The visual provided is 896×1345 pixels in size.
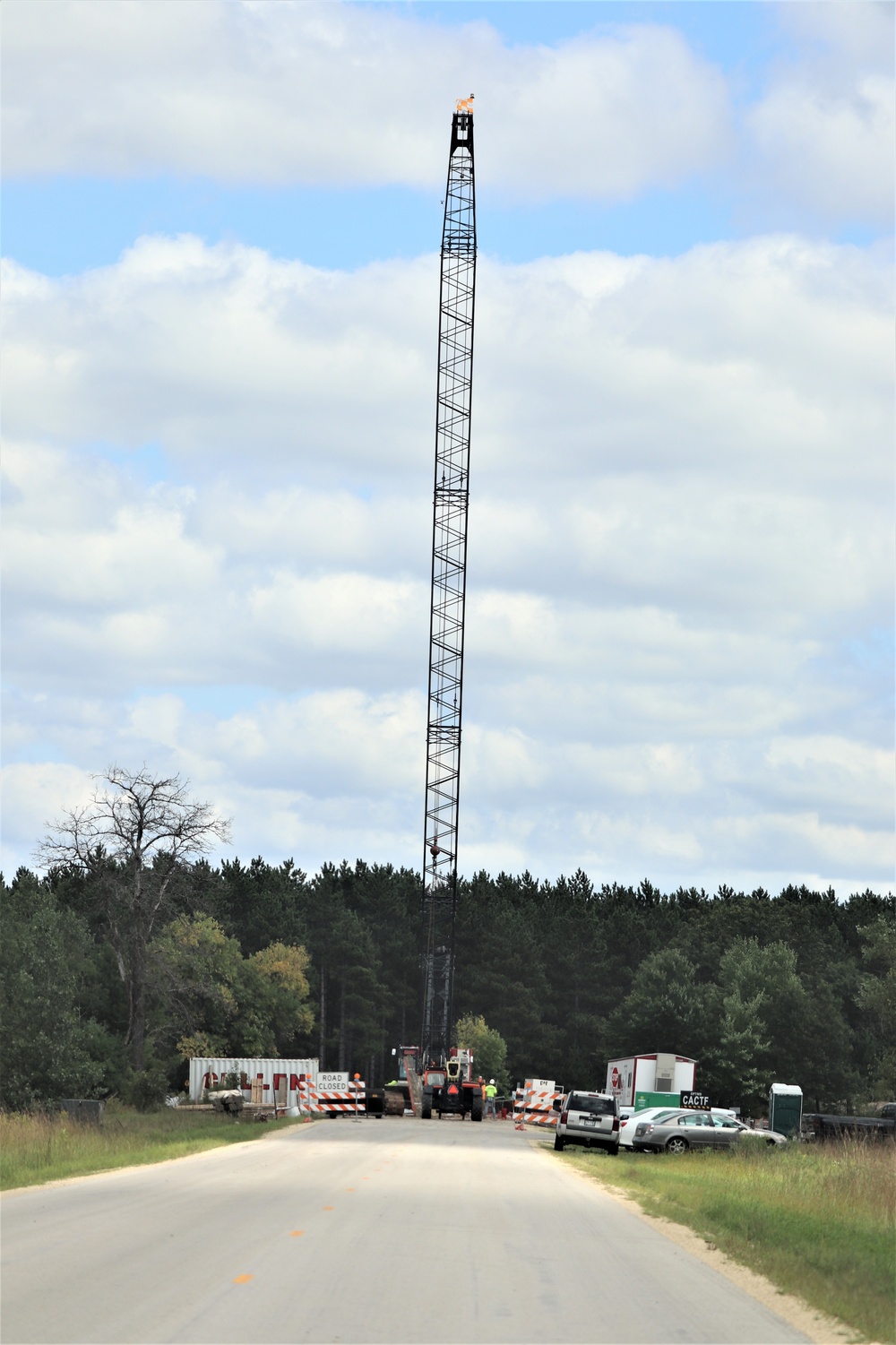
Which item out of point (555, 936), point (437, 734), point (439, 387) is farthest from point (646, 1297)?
point (555, 936)

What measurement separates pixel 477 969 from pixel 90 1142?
102 metres

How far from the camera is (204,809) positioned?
61938mm

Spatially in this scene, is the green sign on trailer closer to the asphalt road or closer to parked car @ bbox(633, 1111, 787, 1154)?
parked car @ bbox(633, 1111, 787, 1154)

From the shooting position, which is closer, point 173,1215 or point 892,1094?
point 173,1215

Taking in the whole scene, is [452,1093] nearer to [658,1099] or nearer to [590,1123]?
[658,1099]

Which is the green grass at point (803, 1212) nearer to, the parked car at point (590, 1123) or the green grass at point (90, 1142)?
the parked car at point (590, 1123)

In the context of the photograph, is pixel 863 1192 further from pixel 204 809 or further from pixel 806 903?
pixel 806 903

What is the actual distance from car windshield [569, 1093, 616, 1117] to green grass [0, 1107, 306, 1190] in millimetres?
8884

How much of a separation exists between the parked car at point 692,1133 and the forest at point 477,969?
76.8 ft

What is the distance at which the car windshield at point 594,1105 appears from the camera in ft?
144

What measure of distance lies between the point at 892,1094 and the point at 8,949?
54.2 metres

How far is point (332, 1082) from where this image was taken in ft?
217

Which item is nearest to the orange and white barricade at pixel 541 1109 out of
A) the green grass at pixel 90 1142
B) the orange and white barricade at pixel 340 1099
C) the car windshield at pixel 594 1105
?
the orange and white barricade at pixel 340 1099

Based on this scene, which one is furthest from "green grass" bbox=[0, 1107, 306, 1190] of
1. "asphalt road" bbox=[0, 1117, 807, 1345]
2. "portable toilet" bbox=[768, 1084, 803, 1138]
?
"portable toilet" bbox=[768, 1084, 803, 1138]
